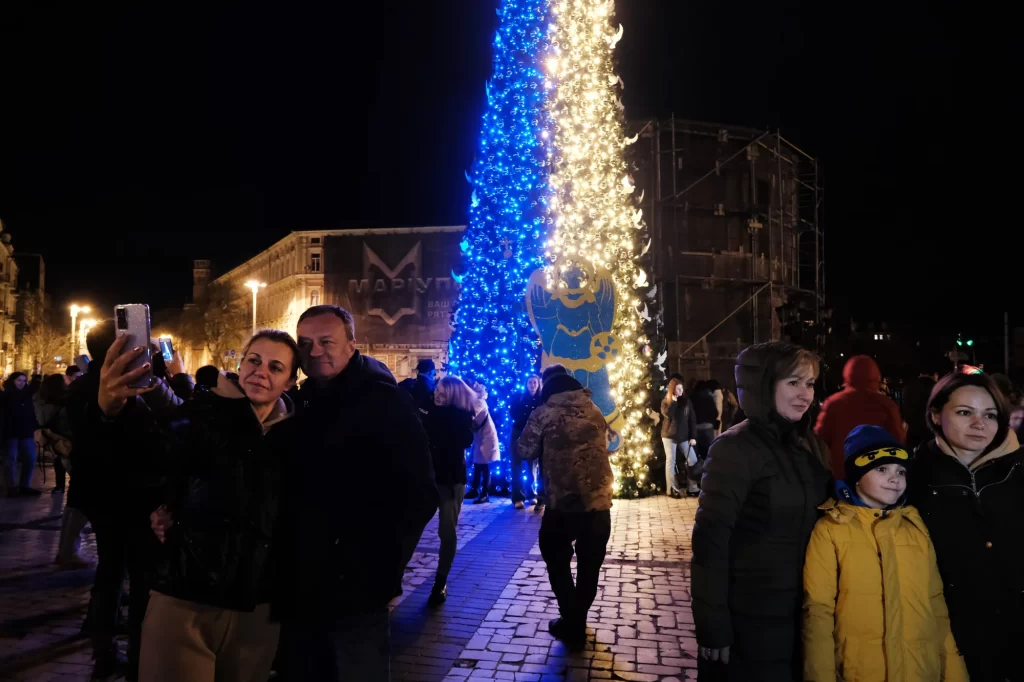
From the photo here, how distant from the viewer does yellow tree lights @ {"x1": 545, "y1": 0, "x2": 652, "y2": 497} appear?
1147 cm

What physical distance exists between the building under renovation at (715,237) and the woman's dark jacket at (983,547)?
73.9 feet

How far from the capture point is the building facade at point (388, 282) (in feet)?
164

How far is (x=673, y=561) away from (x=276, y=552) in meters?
5.62

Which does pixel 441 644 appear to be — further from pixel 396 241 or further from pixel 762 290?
pixel 396 241

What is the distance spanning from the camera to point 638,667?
4652 mm

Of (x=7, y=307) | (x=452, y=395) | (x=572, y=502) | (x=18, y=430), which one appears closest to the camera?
(x=572, y=502)

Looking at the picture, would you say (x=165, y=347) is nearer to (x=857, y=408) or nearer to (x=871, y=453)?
(x=871, y=453)

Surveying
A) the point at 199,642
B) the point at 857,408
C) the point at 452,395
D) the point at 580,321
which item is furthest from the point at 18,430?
the point at 857,408

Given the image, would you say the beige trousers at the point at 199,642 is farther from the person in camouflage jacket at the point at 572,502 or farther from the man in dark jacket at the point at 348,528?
the person in camouflage jacket at the point at 572,502

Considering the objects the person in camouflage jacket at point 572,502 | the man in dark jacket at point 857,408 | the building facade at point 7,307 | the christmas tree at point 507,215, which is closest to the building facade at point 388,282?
the building facade at point 7,307

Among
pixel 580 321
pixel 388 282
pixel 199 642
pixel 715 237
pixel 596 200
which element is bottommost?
pixel 199 642

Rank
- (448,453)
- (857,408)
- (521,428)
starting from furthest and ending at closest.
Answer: (521,428) < (448,453) < (857,408)

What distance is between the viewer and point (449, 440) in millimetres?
6617

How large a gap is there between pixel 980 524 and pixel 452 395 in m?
4.66
